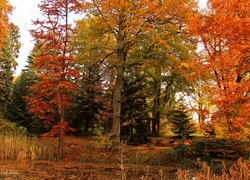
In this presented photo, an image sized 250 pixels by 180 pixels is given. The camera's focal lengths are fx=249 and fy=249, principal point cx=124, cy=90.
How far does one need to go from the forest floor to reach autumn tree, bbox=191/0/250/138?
2.55 m

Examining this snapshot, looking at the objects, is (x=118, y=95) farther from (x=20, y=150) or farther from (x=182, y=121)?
A: (x=182, y=121)

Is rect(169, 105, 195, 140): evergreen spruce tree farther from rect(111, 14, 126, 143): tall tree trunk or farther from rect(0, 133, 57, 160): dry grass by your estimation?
rect(0, 133, 57, 160): dry grass

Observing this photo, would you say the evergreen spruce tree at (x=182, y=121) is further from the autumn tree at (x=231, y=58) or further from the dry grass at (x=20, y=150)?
the dry grass at (x=20, y=150)

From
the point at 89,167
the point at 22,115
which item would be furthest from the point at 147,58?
the point at 22,115

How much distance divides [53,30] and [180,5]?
6.10 meters

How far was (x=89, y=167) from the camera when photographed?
8.88 meters

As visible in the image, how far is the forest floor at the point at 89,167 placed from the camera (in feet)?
22.5

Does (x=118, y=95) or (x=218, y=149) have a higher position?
(x=118, y=95)

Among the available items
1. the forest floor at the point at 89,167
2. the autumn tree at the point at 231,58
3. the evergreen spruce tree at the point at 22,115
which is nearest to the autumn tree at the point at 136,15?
the forest floor at the point at 89,167

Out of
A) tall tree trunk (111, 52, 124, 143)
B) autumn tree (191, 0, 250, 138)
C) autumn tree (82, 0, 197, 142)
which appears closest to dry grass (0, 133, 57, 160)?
tall tree trunk (111, 52, 124, 143)

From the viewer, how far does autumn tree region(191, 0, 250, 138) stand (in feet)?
22.7

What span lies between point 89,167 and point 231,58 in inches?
236

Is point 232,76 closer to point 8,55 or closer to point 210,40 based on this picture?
point 210,40

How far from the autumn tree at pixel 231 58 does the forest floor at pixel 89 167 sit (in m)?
2.55
